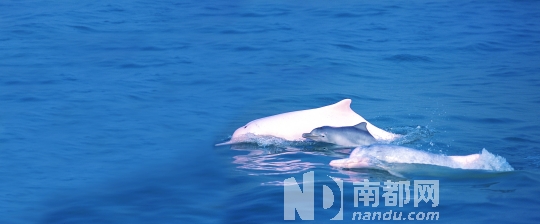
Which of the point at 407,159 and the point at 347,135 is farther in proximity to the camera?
the point at 347,135

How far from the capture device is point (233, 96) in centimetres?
1434

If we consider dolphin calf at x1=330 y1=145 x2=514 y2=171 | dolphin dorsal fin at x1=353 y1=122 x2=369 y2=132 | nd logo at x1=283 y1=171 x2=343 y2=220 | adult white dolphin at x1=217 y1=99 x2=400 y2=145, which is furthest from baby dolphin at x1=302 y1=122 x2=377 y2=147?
nd logo at x1=283 y1=171 x2=343 y2=220

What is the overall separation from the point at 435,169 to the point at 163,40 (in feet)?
38.7

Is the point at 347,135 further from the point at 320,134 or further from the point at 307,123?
the point at 307,123

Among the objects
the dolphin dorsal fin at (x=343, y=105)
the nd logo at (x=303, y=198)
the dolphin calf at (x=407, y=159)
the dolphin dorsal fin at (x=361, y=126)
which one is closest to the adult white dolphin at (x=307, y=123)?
the dolphin dorsal fin at (x=343, y=105)

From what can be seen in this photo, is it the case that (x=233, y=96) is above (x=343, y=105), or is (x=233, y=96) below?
below

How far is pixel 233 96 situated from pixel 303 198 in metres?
6.65

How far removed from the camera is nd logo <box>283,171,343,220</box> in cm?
748

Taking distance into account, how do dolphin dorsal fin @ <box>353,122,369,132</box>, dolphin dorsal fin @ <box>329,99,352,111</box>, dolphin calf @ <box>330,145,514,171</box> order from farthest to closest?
dolphin dorsal fin @ <box>329,99,352,111</box> < dolphin dorsal fin @ <box>353,122,369,132</box> < dolphin calf @ <box>330,145,514,171</box>

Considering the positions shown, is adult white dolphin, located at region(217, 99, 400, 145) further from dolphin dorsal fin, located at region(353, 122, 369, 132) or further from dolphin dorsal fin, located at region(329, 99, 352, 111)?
dolphin dorsal fin, located at region(353, 122, 369, 132)

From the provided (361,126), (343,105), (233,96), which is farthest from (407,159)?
(233,96)

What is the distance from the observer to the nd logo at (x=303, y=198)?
295 inches

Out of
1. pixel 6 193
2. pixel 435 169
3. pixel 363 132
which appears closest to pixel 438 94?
pixel 363 132

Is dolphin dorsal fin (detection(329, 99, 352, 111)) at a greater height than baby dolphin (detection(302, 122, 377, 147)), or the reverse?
dolphin dorsal fin (detection(329, 99, 352, 111))
